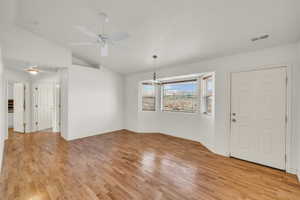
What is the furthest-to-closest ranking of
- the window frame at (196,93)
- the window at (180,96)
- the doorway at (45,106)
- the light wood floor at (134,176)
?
the doorway at (45,106)
the window at (180,96)
the window frame at (196,93)
the light wood floor at (134,176)

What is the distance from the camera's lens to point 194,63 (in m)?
3.97

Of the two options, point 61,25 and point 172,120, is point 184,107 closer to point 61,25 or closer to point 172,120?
point 172,120

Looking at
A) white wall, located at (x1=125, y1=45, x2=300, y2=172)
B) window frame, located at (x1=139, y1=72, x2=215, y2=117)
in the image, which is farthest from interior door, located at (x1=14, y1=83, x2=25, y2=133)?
window frame, located at (x1=139, y1=72, x2=215, y2=117)

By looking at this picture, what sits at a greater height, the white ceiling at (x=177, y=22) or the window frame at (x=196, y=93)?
the white ceiling at (x=177, y=22)

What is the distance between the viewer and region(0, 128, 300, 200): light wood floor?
1941 millimetres

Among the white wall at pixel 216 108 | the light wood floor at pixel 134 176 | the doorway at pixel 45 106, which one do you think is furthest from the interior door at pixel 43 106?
the white wall at pixel 216 108

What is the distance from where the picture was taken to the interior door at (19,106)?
522 cm

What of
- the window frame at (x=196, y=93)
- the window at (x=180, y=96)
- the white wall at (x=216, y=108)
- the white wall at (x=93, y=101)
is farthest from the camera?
the window at (x=180, y=96)

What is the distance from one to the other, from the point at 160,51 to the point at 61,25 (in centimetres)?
248

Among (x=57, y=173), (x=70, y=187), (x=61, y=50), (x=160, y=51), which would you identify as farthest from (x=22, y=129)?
(x=160, y=51)

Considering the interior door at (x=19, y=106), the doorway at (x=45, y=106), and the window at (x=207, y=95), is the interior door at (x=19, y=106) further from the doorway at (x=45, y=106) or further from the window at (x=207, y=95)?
the window at (x=207, y=95)

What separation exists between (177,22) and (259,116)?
102 inches

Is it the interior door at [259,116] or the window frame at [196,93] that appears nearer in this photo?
the interior door at [259,116]

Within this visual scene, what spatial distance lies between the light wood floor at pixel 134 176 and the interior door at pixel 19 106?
2024 mm
